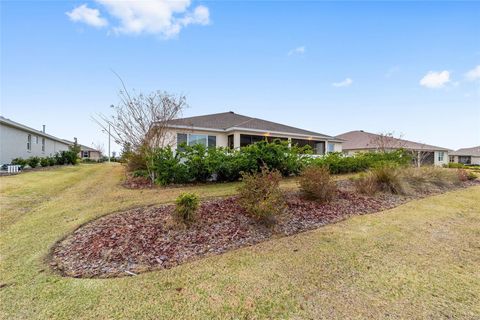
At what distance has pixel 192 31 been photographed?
1292 cm

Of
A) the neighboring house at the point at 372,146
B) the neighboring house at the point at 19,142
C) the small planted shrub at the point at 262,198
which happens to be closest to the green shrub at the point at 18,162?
the neighboring house at the point at 19,142

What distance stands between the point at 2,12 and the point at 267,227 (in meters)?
12.5

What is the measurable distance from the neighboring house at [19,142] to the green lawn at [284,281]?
1495 centimetres

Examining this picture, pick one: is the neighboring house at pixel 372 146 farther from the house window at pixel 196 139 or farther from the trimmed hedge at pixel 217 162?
the trimmed hedge at pixel 217 162

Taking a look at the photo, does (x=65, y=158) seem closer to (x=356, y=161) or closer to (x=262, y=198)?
(x=262, y=198)

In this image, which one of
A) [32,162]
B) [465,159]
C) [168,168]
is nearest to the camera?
[168,168]

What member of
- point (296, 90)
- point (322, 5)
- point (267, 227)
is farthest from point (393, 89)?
point (267, 227)

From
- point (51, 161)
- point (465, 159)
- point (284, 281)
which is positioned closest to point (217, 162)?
point (284, 281)

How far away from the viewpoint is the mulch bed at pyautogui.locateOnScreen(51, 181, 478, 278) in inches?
138

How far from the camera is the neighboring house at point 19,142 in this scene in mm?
15648

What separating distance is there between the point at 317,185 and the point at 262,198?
2.35 metres

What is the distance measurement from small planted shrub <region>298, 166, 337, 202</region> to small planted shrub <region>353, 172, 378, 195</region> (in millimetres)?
1851

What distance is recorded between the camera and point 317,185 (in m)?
6.70

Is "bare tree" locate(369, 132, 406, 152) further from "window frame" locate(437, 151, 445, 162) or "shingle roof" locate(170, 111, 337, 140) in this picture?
"window frame" locate(437, 151, 445, 162)
